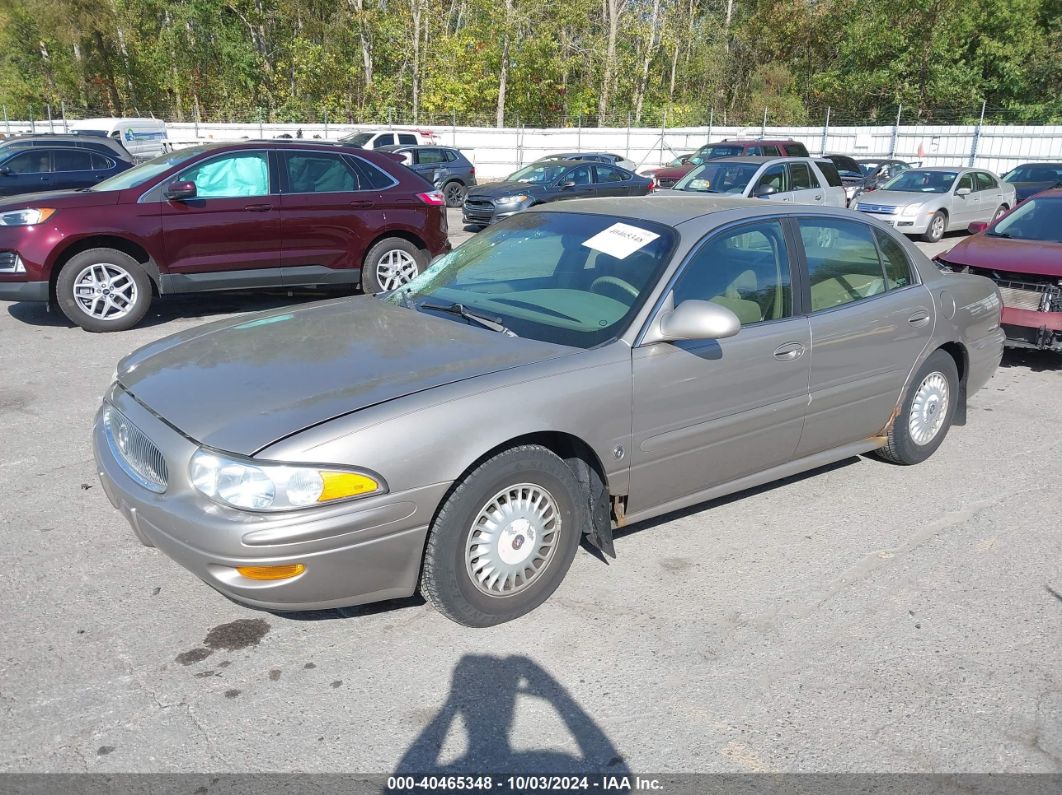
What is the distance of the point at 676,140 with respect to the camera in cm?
3475

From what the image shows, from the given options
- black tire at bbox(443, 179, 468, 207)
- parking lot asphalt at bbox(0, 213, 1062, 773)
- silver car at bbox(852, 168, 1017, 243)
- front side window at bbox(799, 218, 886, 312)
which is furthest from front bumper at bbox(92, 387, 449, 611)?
black tire at bbox(443, 179, 468, 207)

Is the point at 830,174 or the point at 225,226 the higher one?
the point at 830,174

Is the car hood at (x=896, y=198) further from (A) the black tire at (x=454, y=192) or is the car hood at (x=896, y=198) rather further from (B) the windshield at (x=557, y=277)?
(B) the windshield at (x=557, y=277)

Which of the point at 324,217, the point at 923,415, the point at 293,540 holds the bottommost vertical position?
the point at 923,415

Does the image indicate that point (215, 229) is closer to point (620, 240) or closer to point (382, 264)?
point (382, 264)

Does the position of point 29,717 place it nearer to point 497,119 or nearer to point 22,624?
point 22,624

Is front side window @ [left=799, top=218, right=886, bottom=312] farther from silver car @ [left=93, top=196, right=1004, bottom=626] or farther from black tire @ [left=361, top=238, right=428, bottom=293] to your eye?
black tire @ [left=361, top=238, right=428, bottom=293]

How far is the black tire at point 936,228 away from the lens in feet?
56.1

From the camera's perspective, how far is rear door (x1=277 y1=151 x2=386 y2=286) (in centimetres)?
882

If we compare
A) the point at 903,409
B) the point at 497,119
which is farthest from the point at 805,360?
the point at 497,119

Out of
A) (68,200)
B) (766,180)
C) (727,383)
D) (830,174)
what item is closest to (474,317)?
(727,383)

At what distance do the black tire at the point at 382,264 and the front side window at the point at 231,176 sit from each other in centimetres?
126

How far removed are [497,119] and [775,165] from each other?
1215 inches

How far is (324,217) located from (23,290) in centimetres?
283
